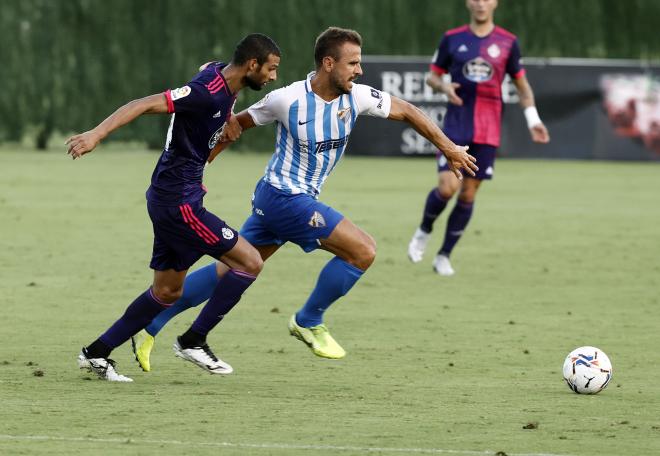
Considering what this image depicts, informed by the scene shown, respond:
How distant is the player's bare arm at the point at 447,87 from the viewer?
41.9ft

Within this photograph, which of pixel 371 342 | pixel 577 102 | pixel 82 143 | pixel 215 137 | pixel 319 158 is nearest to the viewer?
pixel 82 143

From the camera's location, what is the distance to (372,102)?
329 inches

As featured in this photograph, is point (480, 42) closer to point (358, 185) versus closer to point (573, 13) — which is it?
point (358, 185)

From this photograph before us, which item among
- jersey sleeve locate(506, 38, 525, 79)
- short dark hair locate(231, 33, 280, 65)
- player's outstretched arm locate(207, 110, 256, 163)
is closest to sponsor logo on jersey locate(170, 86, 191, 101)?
short dark hair locate(231, 33, 280, 65)

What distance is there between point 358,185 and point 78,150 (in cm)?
1347

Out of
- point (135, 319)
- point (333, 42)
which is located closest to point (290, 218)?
point (333, 42)

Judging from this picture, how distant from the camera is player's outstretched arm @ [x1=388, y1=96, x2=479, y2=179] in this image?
8273 mm

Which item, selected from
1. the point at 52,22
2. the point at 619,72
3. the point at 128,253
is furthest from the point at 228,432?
the point at 52,22

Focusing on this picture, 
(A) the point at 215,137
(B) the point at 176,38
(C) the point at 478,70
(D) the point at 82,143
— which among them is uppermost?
(D) the point at 82,143

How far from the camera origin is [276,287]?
38.1 ft

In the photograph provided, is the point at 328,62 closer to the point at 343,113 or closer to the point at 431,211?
the point at 343,113

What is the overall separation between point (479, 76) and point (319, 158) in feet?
16.2

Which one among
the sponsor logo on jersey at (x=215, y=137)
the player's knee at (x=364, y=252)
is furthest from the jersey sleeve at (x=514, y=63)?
the sponsor logo on jersey at (x=215, y=137)

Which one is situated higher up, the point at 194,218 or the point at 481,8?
the point at 481,8
